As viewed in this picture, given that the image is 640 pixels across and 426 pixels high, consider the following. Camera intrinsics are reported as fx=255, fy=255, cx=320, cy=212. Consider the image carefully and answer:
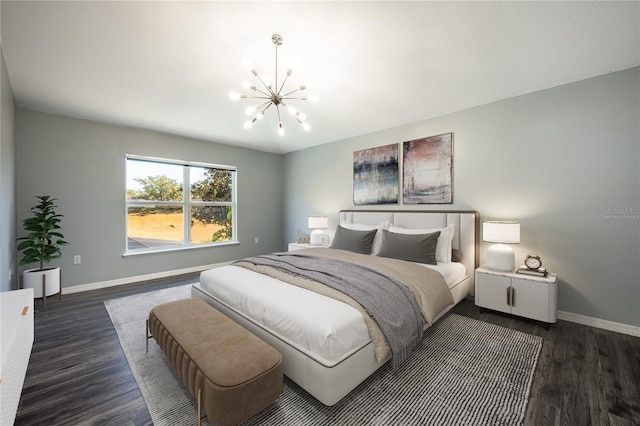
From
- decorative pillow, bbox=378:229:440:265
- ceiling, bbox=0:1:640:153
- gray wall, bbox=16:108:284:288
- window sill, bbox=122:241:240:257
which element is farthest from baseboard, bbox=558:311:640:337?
gray wall, bbox=16:108:284:288

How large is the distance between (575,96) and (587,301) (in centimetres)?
213

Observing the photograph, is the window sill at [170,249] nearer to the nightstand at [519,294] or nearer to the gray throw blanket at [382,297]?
the gray throw blanket at [382,297]

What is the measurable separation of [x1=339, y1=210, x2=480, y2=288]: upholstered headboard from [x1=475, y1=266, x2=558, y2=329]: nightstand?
339 mm

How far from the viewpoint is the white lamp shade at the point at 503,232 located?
2.69 m

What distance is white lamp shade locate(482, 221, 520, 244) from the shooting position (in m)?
2.69

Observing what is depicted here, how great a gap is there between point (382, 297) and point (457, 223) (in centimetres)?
201

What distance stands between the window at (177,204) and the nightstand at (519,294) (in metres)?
4.44

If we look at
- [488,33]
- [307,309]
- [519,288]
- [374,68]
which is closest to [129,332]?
[307,309]

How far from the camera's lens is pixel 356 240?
11.9ft

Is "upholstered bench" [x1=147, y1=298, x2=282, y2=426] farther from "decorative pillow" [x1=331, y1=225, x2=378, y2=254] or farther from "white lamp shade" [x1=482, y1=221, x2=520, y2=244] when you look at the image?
"white lamp shade" [x1=482, y1=221, x2=520, y2=244]

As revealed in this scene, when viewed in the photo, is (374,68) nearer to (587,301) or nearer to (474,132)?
(474,132)

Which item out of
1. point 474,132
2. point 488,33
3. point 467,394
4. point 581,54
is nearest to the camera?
point 467,394

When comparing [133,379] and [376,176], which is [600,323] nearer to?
[376,176]

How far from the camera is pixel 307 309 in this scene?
1.73 m
